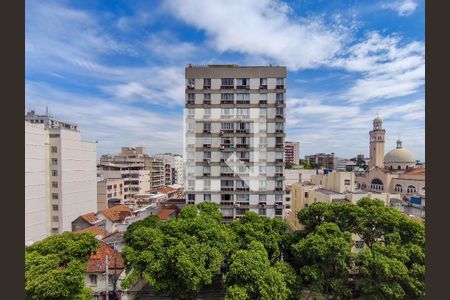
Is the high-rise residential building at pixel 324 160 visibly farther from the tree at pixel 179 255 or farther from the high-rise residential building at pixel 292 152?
the tree at pixel 179 255

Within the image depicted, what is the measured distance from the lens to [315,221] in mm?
13961

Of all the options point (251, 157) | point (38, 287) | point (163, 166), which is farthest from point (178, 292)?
point (163, 166)

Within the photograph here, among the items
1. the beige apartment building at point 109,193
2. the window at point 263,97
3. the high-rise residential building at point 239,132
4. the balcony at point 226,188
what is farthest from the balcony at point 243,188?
the beige apartment building at point 109,193

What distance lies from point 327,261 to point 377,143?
4104 cm

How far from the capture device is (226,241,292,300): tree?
1027 centimetres

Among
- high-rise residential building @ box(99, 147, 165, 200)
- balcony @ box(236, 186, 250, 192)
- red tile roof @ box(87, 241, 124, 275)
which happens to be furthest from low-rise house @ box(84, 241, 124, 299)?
high-rise residential building @ box(99, 147, 165, 200)

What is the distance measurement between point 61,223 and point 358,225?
1243 inches

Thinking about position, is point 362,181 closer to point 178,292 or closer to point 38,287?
point 178,292

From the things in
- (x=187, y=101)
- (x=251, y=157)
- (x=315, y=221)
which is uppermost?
(x=187, y=101)

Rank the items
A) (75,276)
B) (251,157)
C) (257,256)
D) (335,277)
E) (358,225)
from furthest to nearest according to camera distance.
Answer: (251,157), (358,225), (335,277), (257,256), (75,276)

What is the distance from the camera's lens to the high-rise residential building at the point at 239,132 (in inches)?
779

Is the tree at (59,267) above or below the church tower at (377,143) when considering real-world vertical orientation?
below

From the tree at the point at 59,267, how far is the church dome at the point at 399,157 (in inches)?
1842

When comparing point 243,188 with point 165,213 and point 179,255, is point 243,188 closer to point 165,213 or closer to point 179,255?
point 165,213
